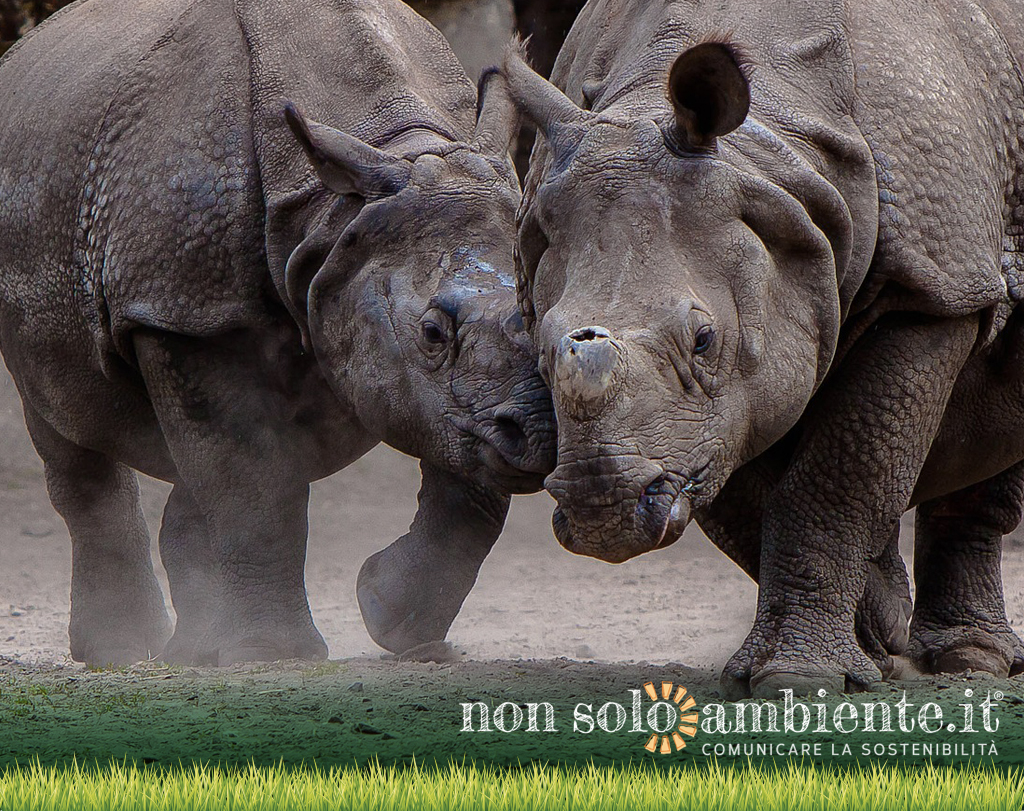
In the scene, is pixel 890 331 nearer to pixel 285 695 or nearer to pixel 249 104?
pixel 285 695

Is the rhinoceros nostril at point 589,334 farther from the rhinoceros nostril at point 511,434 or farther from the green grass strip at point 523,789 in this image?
the green grass strip at point 523,789

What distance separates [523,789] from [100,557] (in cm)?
420

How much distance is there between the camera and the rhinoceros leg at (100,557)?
26.2 feet

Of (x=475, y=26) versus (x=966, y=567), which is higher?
(x=475, y=26)

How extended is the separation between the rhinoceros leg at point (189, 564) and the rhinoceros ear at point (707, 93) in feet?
10.2

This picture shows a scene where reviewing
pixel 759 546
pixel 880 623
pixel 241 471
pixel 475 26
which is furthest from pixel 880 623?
pixel 475 26

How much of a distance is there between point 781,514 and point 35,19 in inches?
342

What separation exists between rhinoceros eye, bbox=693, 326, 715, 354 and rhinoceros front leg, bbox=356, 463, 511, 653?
219 centimetres

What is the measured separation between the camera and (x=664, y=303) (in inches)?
190

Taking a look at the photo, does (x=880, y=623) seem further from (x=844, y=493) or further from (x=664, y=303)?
(x=664, y=303)

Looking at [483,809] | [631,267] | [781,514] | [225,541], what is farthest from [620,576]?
[483,809]

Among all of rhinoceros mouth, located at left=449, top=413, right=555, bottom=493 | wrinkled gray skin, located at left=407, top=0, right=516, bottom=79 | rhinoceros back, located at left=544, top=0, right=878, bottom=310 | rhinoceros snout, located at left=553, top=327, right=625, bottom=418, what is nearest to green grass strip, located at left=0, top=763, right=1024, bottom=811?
rhinoceros snout, located at left=553, top=327, right=625, bottom=418

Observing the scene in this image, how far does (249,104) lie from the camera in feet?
21.8

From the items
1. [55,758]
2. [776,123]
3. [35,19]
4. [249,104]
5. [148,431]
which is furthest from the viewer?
[35,19]
